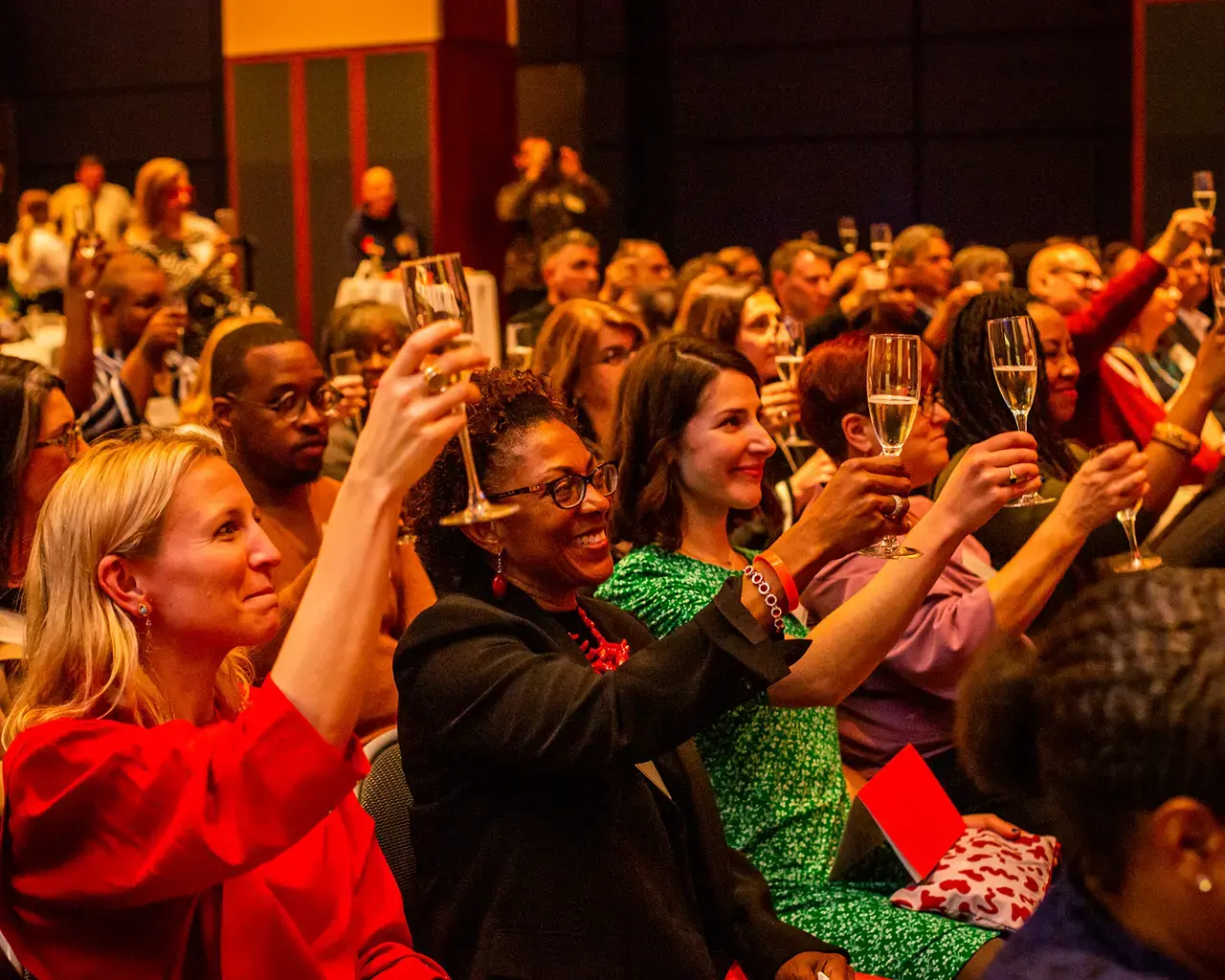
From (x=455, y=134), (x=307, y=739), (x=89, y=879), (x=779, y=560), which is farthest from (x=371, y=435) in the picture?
(x=455, y=134)

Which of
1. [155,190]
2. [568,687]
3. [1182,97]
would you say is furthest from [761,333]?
[1182,97]

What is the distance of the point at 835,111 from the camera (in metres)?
13.6

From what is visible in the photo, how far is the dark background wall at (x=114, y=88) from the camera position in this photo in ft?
50.2

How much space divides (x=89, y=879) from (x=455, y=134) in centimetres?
1075

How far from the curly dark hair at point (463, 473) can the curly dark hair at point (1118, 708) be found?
1.04m

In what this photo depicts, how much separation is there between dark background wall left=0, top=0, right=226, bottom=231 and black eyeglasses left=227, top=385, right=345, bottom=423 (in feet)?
40.6

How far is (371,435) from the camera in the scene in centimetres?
138

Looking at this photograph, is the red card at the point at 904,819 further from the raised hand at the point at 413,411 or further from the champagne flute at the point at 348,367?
the champagne flute at the point at 348,367

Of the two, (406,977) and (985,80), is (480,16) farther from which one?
(406,977)

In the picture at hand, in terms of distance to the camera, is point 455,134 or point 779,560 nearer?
point 779,560

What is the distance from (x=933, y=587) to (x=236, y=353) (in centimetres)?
166

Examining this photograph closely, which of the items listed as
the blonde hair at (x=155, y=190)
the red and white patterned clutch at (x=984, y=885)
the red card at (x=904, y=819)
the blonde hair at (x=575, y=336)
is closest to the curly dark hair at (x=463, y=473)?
the red card at (x=904, y=819)

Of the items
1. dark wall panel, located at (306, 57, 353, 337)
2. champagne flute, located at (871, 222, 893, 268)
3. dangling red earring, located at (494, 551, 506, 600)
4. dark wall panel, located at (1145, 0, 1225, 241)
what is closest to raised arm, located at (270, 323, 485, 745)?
dangling red earring, located at (494, 551, 506, 600)

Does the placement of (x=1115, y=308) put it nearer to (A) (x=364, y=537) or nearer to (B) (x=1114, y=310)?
(B) (x=1114, y=310)
